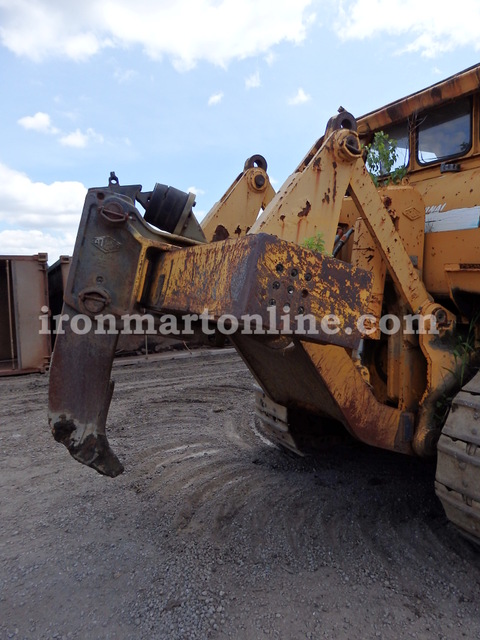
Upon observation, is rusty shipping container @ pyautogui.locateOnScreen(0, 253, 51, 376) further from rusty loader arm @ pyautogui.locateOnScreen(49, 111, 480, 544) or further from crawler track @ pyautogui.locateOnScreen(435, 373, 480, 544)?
crawler track @ pyautogui.locateOnScreen(435, 373, 480, 544)

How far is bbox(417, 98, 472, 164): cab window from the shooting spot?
10.1ft

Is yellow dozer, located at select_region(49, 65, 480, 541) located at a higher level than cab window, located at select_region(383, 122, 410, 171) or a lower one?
lower

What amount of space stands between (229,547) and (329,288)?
1597mm

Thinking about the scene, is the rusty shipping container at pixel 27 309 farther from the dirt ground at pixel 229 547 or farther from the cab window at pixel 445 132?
the cab window at pixel 445 132

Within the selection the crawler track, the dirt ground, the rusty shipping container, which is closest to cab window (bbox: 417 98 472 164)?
the crawler track

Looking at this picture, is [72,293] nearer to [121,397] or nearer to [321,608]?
[321,608]

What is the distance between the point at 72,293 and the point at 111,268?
0.21m

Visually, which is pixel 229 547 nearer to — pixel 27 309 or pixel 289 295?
pixel 289 295

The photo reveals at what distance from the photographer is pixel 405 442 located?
278 cm

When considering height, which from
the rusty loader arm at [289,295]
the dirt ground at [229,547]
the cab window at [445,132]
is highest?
the cab window at [445,132]

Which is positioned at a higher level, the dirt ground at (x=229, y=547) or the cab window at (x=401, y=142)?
the cab window at (x=401, y=142)

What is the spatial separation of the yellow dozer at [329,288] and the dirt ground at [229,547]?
17.7 inches

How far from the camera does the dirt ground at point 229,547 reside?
2.18m

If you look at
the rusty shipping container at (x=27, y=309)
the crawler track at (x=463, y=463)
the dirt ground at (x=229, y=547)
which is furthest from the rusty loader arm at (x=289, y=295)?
the rusty shipping container at (x=27, y=309)
